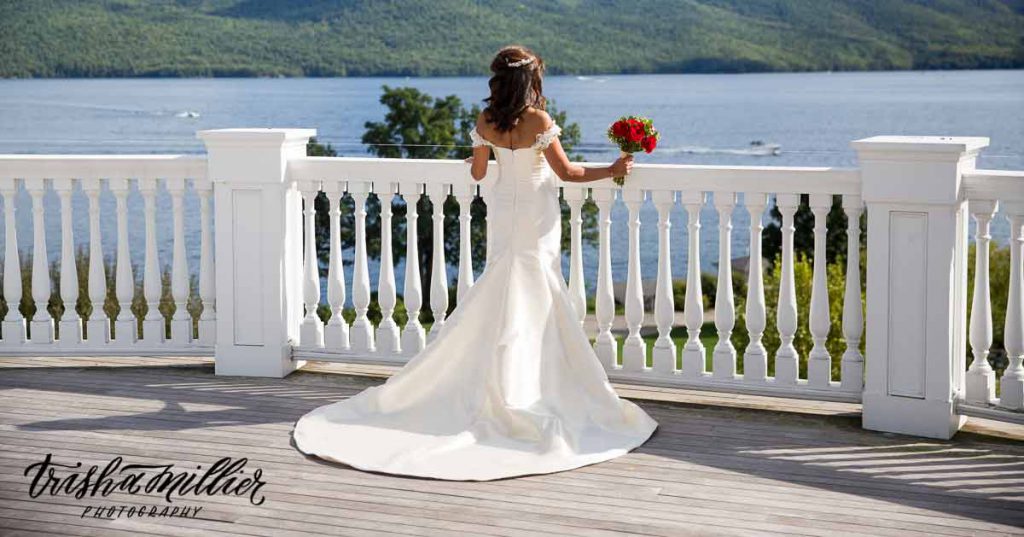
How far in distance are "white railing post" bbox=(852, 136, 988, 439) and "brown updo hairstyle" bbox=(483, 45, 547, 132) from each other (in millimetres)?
1054

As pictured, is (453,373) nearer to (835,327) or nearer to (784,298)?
(784,298)

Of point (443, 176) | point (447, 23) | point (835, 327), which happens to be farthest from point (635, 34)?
point (443, 176)

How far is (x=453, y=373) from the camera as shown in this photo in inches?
165

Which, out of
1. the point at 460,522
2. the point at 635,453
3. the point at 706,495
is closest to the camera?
the point at 460,522

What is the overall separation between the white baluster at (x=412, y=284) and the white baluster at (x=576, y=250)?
60 cm

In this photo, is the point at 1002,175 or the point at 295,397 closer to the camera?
the point at 1002,175

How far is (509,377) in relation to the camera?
402 centimetres

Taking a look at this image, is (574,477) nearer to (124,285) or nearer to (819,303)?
(819,303)

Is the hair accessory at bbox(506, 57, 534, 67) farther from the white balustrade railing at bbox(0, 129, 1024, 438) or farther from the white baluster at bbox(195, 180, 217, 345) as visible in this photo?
the white baluster at bbox(195, 180, 217, 345)

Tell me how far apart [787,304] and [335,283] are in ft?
5.92

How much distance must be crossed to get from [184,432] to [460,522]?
1.30 m

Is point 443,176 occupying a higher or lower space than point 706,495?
higher

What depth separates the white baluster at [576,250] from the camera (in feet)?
15.0

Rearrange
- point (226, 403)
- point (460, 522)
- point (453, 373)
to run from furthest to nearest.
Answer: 1. point (226, 403)
2. point (453, 373)
3. point (460, 522)
